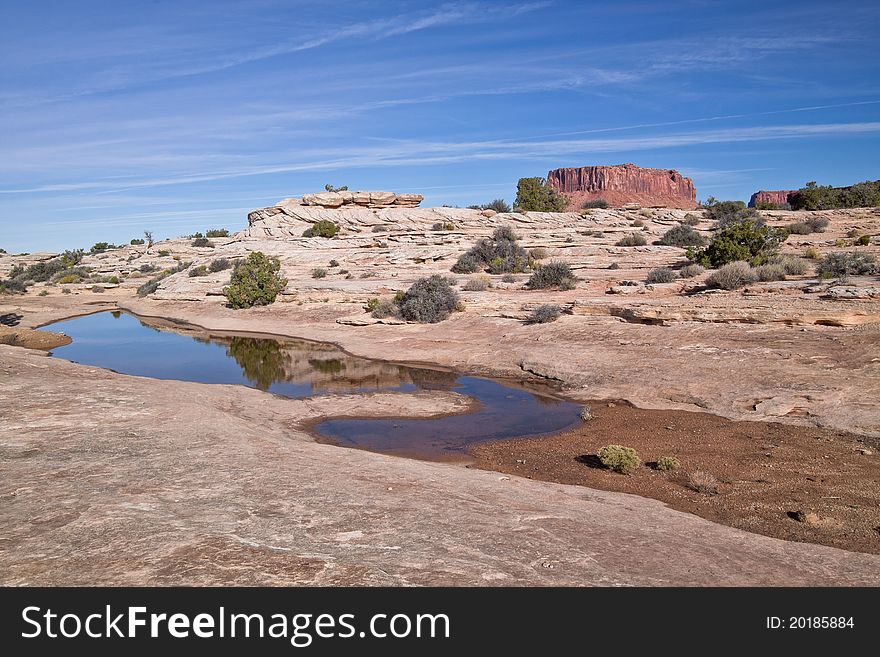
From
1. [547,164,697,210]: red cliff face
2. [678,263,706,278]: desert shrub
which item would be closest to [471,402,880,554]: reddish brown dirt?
[678,263,706,278]: desert shrub

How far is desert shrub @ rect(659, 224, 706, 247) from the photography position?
120 feet

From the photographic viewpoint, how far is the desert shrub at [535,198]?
62344 millimetres

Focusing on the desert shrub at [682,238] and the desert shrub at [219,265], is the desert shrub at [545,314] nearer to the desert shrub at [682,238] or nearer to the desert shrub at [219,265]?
the desert shrub at [682,238]

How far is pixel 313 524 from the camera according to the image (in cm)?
597

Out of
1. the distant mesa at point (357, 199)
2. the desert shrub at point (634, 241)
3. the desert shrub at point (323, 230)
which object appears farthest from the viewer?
the distant mesa at point (357, 199)

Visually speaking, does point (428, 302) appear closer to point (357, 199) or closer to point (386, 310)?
point (386, 310)

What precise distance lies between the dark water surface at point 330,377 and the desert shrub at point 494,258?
13667 millimetres

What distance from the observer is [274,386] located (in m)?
17.3

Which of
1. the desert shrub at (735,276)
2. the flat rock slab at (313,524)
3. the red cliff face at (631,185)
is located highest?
the red cliff face at (631,185)

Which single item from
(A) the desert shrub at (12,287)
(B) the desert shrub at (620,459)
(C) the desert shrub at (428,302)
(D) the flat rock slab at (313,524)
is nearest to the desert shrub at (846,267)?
(C) the desert shrub at (428,302)

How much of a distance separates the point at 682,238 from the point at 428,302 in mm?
20314
